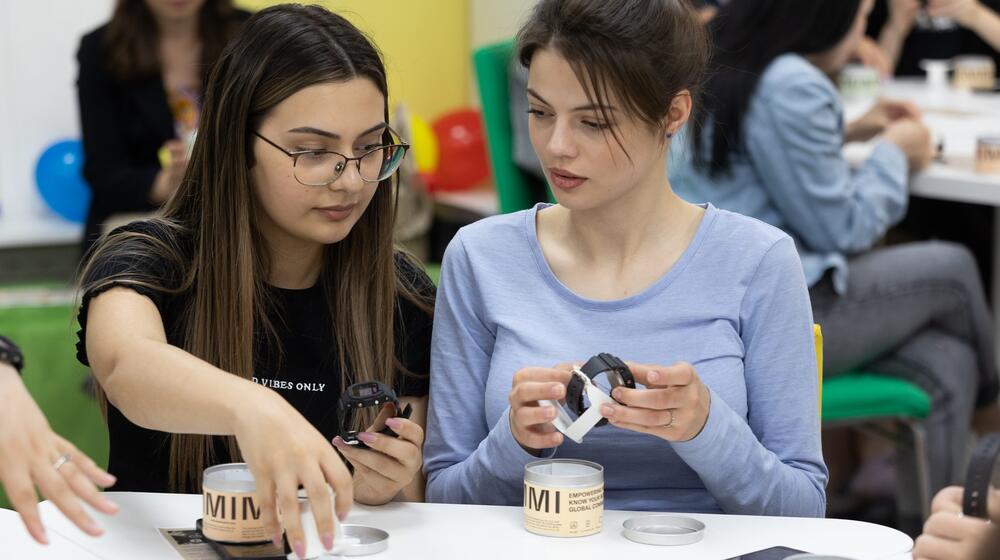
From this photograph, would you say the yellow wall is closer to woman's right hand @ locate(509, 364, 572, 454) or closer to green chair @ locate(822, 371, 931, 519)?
green chair @ locate(822, 371, 931, 519)

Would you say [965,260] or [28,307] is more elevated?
[965,260]

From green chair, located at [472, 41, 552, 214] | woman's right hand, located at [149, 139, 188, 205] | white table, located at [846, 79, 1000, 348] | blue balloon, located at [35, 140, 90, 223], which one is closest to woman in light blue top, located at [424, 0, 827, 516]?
white table, located at [846, 79, 1000, 348]

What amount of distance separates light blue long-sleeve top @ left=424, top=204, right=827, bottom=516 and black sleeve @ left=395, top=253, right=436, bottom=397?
0.08m

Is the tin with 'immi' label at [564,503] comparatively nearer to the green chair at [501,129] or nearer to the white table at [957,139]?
the white table at [957,139]

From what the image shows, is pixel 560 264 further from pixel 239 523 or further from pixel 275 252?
pixel 239 523

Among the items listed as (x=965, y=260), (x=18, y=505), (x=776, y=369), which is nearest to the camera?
(x=18, y=505)

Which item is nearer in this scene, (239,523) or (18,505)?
(18,505)

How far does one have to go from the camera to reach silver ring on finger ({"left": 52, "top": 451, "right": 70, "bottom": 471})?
1.15 meters

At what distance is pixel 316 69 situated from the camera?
5.46 ft

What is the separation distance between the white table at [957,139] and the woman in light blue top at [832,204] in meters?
0.12

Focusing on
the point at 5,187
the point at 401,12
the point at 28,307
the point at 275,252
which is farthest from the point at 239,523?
the point at 401,12

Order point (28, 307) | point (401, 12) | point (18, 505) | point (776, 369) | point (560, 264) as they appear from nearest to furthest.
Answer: point (18, 505) → point (776, 369) → point (560, 264) → point (28, 307) → point (401, 12)

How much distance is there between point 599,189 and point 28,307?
2.24 m

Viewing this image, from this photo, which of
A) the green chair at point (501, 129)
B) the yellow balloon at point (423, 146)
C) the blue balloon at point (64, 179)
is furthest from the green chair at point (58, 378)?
the yellow balloon at point (423, 146)
